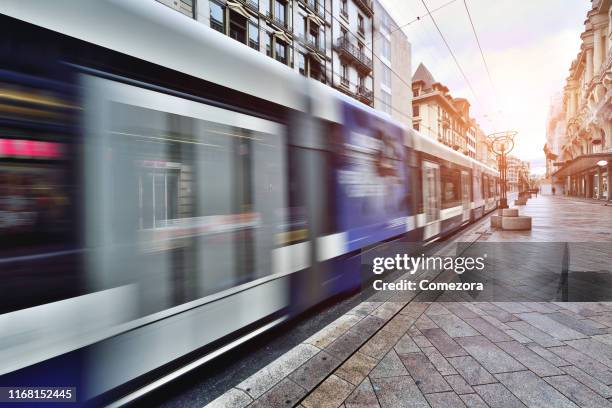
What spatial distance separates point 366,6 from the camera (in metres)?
26.2

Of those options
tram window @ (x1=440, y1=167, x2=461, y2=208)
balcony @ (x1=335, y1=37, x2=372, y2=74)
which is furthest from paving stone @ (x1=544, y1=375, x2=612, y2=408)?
balcony @ (x1=335, y1=37, x2=372, y2=74)

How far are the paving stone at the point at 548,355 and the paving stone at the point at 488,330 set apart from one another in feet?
0.74

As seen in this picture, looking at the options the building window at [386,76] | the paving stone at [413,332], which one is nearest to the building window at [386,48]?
the building window at [386,76]

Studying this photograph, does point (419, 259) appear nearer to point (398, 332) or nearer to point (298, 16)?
point (398, 332)

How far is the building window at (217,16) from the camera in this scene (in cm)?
1472

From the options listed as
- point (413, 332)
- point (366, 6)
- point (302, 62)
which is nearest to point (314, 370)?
point (413, 332)

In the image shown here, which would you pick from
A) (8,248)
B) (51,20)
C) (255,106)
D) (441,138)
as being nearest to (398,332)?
(255,106)

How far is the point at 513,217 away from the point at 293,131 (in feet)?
36.6

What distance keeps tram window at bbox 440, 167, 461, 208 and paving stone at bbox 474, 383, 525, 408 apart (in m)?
6.52

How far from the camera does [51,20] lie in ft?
5.75

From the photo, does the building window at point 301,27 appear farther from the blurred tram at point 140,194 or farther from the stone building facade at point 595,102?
the stone building facade at point 595,102

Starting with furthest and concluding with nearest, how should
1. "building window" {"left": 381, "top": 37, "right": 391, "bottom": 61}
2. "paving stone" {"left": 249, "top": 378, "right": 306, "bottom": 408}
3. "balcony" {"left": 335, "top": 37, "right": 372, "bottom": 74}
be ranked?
"building window" {"left": 381, "top": 37, "right": 391, "bottom": 61}
"balcony" {"left": 335, "top": 37, "right": 372, "bottom": 74}
"paving stone" {"left": 249, "top": 378, "right": 306, "bottom": 408}

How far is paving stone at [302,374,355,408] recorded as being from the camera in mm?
2328

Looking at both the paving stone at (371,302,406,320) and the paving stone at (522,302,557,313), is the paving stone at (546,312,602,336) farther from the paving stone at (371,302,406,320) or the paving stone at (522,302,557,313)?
the paving stone at (371,302,406,320)
